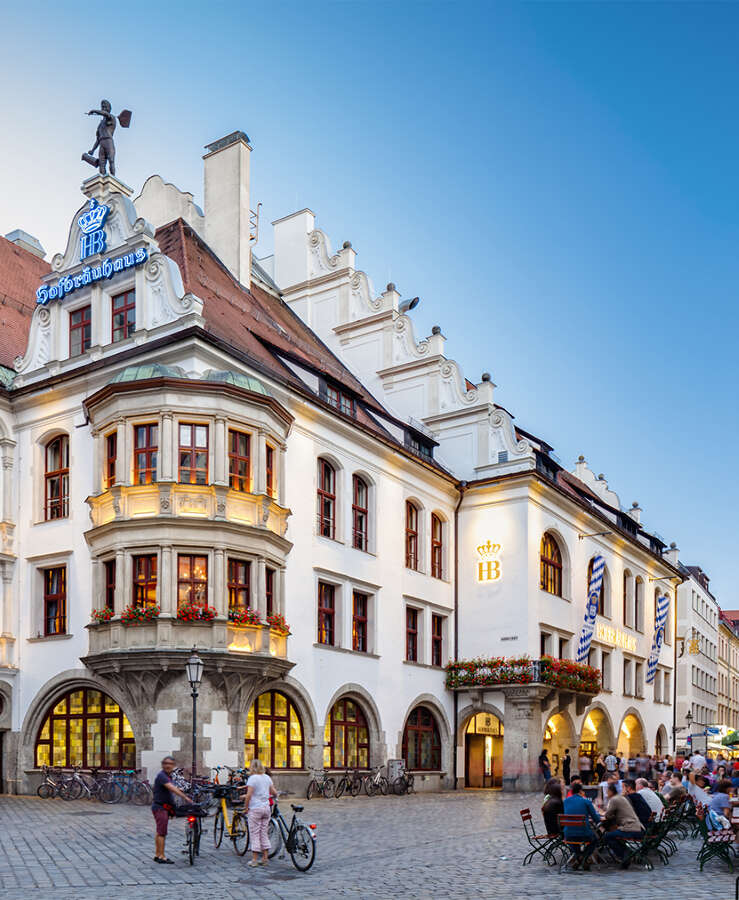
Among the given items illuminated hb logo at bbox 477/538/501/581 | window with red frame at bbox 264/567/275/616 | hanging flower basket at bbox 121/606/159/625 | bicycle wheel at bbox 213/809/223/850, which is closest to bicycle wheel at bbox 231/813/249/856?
bicycle wheel at bbox 213/809/223/850

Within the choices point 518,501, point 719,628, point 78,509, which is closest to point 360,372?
point 518,501

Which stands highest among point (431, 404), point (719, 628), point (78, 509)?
point (431, 404)

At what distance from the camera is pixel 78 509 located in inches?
1177

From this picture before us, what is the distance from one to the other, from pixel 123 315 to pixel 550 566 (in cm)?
1840

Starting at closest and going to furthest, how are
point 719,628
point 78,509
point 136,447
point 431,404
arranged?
1. point 136,447
2. point 78,509
3. point 431,404
4. point 719,628

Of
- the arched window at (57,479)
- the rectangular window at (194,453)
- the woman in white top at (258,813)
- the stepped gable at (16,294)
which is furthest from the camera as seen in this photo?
the stepped gable at (16,294)

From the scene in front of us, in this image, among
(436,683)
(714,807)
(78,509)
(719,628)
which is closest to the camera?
(714,807)

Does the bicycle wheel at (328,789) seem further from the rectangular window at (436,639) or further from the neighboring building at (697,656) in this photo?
the neighboring building at (697,656)

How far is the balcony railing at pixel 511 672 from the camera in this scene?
36.8 meters

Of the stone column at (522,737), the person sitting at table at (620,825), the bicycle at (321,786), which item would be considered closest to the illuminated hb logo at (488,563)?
the stone column at (522,737)

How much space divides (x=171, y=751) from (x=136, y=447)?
7.40 m

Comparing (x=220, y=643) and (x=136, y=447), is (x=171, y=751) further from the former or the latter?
(x=136, y=447)

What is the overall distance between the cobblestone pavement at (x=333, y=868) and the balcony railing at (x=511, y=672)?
14.0 metres

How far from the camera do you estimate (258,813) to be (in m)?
15.7
